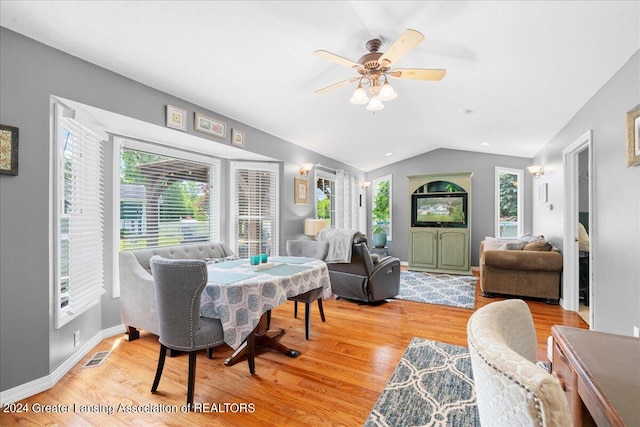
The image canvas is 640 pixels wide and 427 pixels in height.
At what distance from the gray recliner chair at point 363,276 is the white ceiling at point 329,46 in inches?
78.8

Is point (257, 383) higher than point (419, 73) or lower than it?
lower

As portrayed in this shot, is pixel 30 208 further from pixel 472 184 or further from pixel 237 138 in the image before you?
pixel 472 184

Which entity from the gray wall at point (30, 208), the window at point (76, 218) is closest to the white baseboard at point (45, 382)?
the gray wall at point (30, 208)

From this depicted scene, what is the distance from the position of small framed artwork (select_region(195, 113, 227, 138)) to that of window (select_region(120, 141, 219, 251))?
2.20ft

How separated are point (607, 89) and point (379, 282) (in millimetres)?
3003

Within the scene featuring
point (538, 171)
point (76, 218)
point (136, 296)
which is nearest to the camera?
point (76, 218)

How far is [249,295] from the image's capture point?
6.96ft

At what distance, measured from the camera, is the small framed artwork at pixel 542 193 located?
4.82m

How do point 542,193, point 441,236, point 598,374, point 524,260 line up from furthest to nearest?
point 441,236
point 542,193
point 524,260
point 598,374

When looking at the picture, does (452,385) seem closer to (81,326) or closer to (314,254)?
(314,254)

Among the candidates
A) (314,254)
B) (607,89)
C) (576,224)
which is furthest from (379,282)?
(607,89)

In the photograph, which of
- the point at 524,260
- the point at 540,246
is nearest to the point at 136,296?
the point at 524,260

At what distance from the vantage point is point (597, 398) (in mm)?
682

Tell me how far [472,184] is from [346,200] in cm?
294
